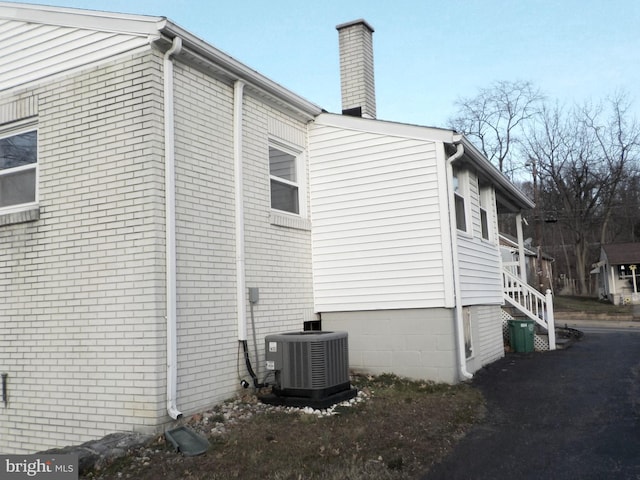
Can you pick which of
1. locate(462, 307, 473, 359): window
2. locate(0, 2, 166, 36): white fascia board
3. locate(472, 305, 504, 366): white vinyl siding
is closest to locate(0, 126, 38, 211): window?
Result: locate(0, 2, 166, 36): white fascia board

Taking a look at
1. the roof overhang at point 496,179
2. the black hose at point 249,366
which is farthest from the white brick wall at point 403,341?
the roof overhang at point 496,179

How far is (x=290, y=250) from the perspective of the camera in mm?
8594

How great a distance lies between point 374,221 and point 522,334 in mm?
6071

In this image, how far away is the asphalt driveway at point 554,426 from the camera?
4.59 meters

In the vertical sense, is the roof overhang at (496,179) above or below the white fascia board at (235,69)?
below

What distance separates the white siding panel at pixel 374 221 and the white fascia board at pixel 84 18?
380cm

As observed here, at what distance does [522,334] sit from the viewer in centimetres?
1276

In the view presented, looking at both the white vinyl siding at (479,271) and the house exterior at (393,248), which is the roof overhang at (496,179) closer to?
the house exterior at (393,248)

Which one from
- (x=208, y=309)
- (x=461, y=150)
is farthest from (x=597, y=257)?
(x=208, y=309)

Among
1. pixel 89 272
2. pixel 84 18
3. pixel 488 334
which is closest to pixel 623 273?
pixel 488 334

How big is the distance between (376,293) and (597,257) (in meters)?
49.5

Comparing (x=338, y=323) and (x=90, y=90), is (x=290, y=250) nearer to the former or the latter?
(x=338, y=323)

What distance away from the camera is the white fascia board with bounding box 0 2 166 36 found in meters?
6.29

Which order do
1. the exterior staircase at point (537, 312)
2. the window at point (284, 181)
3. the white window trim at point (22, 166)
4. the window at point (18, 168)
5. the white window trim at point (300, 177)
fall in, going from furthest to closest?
1. the exterior staircase at point (537, 312)
2. the white window trim at point (300, 177)
3. the window at point (284, 181)
4. the window at point (18, 168)
5. the white window trim at point (22, 166)
